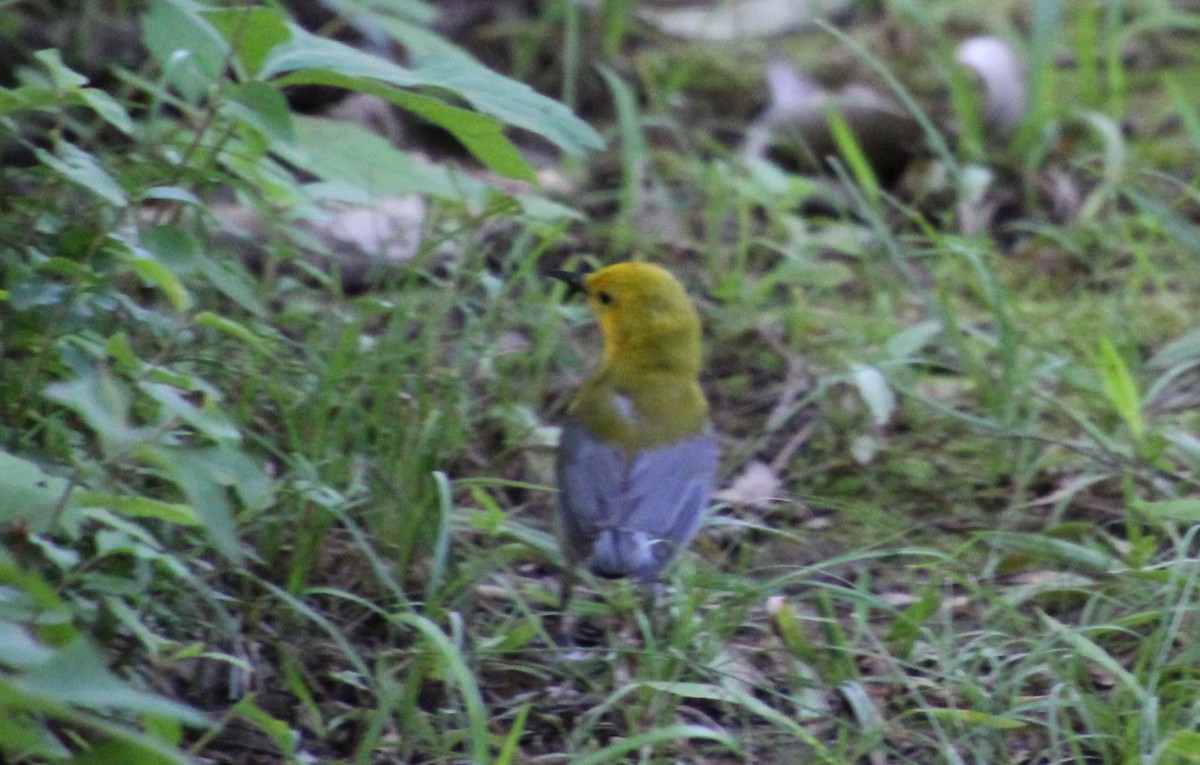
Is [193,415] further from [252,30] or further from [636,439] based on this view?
[636,439]

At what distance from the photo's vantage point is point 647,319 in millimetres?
3701

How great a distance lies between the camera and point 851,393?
153 inches

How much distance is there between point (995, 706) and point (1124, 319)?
1.60 metres

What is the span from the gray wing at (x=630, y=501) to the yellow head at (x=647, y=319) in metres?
0.30

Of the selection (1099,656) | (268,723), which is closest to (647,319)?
(1099,656)

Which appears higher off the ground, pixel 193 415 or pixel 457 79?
pixel 457 79

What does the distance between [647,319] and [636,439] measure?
0.35 metres

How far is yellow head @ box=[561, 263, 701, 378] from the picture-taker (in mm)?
3703

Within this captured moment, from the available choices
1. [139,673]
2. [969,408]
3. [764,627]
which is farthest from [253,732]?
[969,408]

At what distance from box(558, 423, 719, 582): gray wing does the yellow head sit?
0.30m

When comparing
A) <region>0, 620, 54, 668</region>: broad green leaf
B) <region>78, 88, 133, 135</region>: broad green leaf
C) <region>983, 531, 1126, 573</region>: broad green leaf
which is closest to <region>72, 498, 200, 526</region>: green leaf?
<region>0, 620, 54, 668</region>: broad green leaf

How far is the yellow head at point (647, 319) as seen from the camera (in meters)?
3.70

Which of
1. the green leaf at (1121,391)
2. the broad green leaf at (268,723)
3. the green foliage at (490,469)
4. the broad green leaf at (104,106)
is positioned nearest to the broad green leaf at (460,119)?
the green foliage at (490,469)

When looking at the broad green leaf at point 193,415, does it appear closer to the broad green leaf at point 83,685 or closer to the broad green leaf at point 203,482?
the broad green leaf at point 203,482
